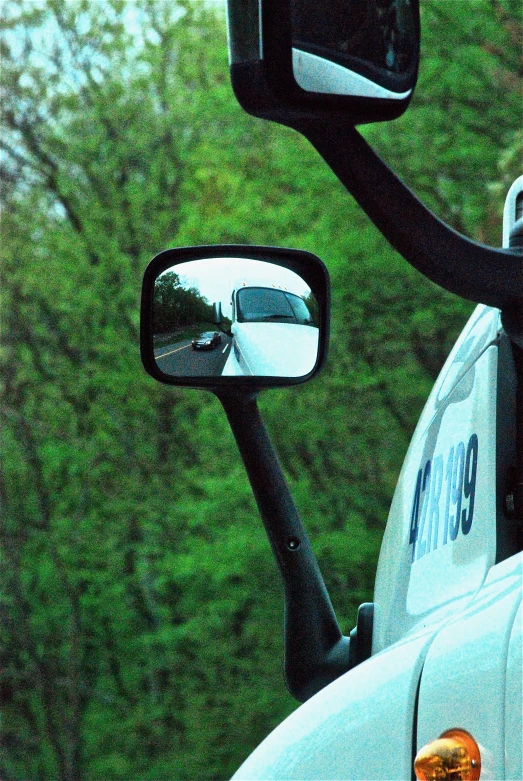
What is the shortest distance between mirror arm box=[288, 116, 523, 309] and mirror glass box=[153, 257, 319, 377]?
16.9 inches

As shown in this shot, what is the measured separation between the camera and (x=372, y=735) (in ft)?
3.59

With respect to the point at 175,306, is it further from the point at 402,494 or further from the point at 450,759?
the point at 450,759

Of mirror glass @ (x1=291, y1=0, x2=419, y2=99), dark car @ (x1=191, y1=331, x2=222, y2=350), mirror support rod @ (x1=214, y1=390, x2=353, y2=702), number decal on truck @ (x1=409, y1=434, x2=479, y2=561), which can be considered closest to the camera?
mirror glass @ (x1=291, y1=0, x2=419, y2=99)

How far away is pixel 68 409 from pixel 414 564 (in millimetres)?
6462

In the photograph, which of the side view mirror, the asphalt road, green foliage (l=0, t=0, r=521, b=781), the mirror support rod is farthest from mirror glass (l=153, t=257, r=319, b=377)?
green foliage (l=0, t=0, r=521, b=781)

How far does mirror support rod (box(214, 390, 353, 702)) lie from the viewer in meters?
1.55

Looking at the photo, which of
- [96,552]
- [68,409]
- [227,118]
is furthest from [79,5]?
[96,552]

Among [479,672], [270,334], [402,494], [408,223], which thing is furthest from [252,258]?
[479,672]

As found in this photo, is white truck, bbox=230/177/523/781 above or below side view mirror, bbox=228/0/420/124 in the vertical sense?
below

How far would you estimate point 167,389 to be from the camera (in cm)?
751

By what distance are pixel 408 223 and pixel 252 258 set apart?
54 cm

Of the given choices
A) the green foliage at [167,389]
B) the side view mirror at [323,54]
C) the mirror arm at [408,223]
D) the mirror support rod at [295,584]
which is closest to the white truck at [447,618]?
the mirror support rod at [295,584]

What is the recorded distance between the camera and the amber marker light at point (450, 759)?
93cm

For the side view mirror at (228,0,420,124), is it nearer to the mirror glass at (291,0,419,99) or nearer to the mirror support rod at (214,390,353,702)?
the mirror glass at (291,0,419,99)
